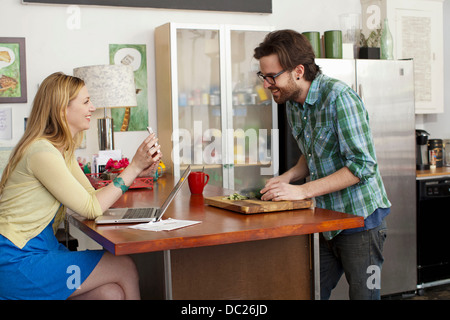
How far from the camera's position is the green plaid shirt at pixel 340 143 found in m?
2.24

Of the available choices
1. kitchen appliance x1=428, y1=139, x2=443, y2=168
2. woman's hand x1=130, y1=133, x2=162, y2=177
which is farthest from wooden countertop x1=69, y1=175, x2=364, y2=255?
kitchen appliance x1=428, y1=139, x2=443, y2=168

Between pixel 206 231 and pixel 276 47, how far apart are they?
103 centimetres

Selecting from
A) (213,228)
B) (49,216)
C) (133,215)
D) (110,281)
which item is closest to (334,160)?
(213,228)

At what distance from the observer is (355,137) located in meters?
2.24

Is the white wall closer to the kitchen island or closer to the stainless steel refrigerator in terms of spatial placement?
the stainless steel refrigerator

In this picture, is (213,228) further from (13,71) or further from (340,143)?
(13,71)

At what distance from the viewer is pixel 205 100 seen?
4316mm

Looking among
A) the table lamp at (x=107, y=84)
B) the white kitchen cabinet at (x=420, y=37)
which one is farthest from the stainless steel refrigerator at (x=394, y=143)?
the table lamp at (x=107, y=84)

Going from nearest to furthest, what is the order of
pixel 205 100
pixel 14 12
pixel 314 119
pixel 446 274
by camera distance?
pixel 314 119
pixel 14 12
pixel 205 100
pixel 446 274

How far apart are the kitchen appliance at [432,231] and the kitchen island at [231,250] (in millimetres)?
2646

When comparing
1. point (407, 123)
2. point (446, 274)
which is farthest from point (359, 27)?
point (446, 274)

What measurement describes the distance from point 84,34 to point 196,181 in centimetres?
192
